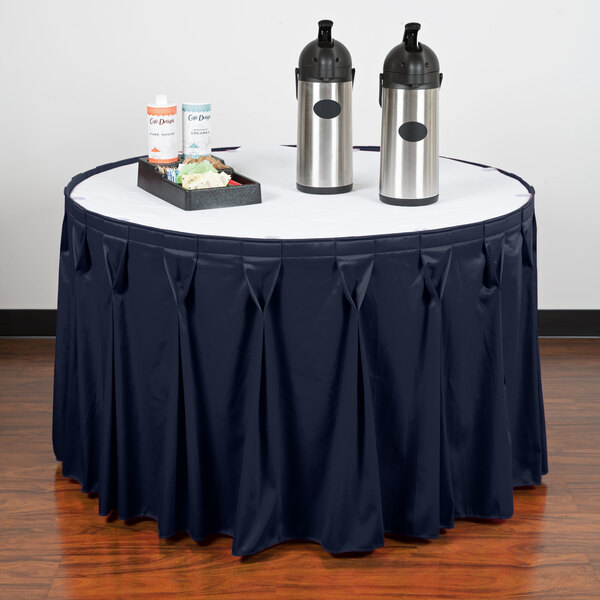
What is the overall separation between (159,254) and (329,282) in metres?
0.36

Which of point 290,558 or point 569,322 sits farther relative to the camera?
point 569,322

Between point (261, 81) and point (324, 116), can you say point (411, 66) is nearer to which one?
point (324, 116)

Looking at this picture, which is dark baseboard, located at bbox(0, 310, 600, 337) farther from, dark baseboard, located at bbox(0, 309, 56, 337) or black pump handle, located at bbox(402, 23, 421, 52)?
black pump handle, located at bbox(402, 23, 421, 52)

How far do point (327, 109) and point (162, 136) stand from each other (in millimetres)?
428

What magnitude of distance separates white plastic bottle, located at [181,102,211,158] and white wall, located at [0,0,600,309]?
1045mm

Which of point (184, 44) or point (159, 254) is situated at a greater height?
point (184, 44)

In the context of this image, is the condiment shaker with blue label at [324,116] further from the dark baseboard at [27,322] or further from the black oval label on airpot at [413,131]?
the dark baseboard at [27,322]

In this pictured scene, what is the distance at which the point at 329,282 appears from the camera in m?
1.96

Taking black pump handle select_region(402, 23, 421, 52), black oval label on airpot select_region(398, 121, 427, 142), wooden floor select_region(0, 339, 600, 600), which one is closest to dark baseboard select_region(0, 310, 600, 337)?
wooden floor select_region(0, 339, 600, 600)

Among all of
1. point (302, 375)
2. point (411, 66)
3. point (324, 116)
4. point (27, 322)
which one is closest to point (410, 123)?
point (411, 66)

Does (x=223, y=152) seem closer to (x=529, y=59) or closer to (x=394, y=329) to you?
(x=394, y=329)

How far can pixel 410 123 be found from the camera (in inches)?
84.8

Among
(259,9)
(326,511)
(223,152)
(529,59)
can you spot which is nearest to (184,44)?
(259,9)

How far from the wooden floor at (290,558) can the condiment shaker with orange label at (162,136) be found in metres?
0.88
